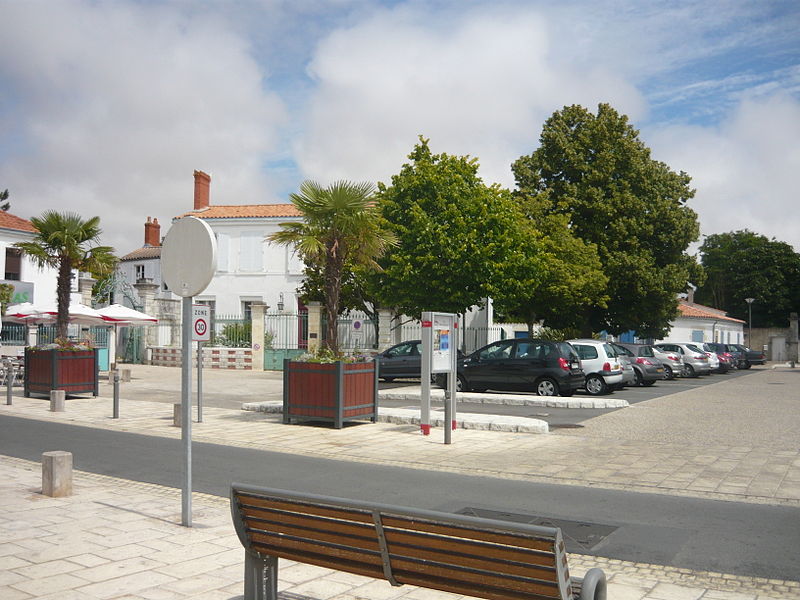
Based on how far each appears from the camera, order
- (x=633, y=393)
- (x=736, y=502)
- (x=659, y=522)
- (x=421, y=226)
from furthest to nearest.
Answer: (x=421, y=226)
(x=633, y=393)
(x=736, y=502)
(x=659, y=522)

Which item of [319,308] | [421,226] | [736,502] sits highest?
[421,226]

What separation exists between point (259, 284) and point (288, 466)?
113ft

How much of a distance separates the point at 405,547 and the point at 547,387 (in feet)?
58.5

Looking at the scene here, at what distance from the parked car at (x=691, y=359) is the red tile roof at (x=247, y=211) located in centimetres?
2050

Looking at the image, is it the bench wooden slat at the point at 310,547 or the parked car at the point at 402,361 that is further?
the parked car at the point at 402,361

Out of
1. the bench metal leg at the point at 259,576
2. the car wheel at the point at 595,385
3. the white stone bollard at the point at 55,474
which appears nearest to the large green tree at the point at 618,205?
the car wheel at the point at 595,385

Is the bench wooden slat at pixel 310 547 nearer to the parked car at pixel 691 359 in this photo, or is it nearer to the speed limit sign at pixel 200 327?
the speed limit sign at pixel 200 327

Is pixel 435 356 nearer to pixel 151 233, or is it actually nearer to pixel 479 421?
pixel 479 421

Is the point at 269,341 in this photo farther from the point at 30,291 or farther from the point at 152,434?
the point at 152,434

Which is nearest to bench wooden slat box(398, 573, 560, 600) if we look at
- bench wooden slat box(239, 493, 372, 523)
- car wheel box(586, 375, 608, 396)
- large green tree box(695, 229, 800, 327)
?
bench wooden slat box(239, 493, 372, 523)

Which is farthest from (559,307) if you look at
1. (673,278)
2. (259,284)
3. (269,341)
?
(259,284)

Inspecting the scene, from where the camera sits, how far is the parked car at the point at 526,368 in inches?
822

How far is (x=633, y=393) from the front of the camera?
78.3 feet

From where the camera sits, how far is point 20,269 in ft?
145
